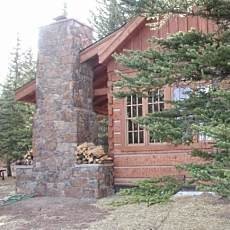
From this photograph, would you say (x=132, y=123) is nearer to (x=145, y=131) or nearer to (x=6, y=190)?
(x=145, y=131)

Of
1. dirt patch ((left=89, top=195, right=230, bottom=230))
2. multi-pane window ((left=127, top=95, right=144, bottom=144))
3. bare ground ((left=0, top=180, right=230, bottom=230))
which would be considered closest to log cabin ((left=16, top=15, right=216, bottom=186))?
multi-pane window ((left=127, top=95, right=144, bottom=144))

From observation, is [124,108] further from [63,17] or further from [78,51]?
[63,17]

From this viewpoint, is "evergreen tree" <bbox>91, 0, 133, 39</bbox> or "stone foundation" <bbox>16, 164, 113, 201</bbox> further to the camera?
"evergreen tree" <bbox>91, 0, 133, 39</bbox>

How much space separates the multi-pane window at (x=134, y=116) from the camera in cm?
1085

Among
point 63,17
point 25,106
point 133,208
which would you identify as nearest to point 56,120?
point 63,17

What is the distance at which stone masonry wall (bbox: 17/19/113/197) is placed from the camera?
37.0 feet

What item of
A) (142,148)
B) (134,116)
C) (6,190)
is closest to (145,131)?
(142,148)

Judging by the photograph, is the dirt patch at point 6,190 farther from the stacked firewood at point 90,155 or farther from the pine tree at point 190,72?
the pine tree at point 190,72

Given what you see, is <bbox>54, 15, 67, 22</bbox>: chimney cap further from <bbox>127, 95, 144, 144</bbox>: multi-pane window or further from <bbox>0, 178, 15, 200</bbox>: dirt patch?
<bbox>0, 178, 15, 200</bbox>: dirt patch

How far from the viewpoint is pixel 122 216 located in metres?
7.72

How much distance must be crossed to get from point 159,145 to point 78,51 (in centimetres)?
374

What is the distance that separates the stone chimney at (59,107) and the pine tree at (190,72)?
6.46 meters

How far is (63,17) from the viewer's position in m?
11.9

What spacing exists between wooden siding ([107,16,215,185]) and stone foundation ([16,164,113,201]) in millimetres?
454
